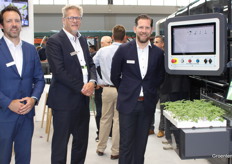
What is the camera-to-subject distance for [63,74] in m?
2.38

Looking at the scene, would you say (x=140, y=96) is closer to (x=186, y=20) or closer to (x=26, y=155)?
(x=186, y=20)

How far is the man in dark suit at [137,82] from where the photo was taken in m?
2.42

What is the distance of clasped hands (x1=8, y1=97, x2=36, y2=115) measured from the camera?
216 cm

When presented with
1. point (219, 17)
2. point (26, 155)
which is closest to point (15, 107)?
point (26, 155)

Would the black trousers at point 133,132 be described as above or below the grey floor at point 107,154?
above

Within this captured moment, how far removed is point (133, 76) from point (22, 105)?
919mm

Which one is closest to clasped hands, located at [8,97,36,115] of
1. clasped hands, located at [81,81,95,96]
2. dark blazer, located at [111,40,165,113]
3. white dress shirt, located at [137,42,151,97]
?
clasped hands, located at [81,81,95,96]

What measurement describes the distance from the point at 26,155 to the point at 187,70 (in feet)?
4.68

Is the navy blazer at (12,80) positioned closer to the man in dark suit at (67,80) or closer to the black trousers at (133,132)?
the man in dark suit at (67,80)

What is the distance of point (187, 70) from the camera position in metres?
2.09

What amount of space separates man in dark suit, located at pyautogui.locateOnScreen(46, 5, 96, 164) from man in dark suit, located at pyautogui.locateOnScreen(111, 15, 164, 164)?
31cm

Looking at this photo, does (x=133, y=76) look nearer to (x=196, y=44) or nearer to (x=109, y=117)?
(x=196, y=44)

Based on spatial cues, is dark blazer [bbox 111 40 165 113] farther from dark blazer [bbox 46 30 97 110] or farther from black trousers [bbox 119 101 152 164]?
dark blazer [bbox 46 30 97 110]

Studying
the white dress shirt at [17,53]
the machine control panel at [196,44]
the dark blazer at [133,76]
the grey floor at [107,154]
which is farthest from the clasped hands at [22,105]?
the grey floor at [107,154]
